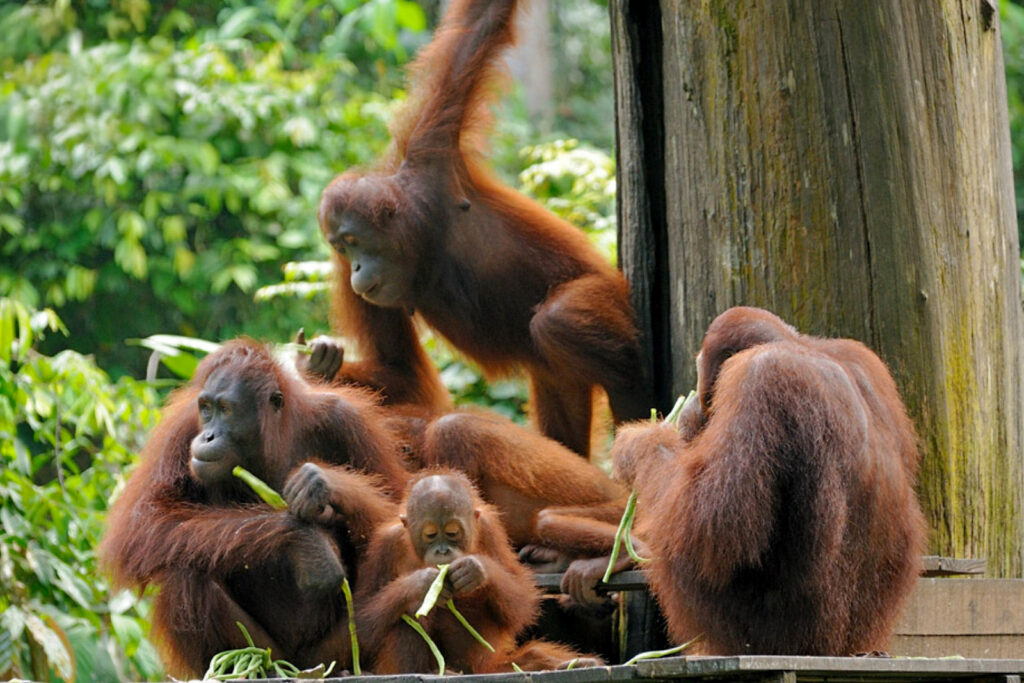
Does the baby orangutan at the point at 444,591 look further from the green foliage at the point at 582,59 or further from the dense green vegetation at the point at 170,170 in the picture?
the green foliage at the point at 582,59

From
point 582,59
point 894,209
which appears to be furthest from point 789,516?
point 582,59

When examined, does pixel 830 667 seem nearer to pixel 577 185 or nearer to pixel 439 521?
pixel 439 521

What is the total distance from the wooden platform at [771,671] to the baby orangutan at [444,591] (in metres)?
0.47

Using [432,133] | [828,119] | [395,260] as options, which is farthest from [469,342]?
[828,119]

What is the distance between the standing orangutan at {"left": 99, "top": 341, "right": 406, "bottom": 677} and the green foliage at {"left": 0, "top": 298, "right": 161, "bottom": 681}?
152cm

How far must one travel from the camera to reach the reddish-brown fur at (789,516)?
3.31 metres

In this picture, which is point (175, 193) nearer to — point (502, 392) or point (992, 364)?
point (502, 392)

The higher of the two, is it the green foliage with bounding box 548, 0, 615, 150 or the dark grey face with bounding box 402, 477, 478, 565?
the green foliage with bounding box 548, 0, 615, 150

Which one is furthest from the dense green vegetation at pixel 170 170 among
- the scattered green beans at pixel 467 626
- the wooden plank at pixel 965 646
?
the scattered green beans at pixel 467 626

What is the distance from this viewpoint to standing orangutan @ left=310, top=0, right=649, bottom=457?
5000mm

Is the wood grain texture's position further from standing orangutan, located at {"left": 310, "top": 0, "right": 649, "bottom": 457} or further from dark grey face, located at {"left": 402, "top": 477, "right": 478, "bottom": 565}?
dark grey face, located at {"left": 402, "top": 477, "right": 478, "bottom": 565}

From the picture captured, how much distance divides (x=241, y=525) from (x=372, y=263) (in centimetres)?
143

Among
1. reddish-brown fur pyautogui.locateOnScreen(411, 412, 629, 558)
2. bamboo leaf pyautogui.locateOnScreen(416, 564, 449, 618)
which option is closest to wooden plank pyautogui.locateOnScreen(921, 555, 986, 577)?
reddish-brown fur pyautogui.locateOnScreen(411, 412, 629, 558)

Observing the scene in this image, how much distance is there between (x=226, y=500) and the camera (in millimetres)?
4016
